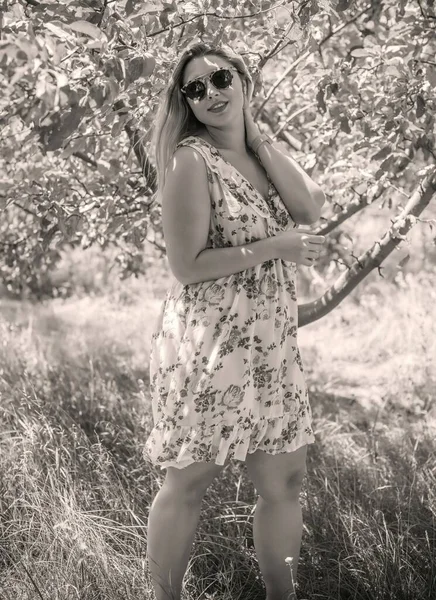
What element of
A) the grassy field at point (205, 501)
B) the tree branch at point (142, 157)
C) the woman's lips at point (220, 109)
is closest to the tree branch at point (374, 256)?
the grassy field at point (205, 501)

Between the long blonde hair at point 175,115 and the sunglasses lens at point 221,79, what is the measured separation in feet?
0.32

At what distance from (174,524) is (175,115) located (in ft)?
3.98

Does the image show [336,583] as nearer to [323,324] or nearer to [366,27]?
[366,27]

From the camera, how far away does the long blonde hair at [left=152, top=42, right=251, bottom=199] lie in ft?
7.52

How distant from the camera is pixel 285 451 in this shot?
7.38 ft

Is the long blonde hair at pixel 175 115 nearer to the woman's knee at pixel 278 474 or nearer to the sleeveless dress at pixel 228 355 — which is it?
the sleeveless dress at pixel 228 355

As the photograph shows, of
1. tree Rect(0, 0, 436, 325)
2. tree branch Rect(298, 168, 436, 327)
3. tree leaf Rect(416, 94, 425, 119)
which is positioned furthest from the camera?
tree branch Rect(298, 168, 436, 327)

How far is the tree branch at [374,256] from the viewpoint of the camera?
A: 300cm

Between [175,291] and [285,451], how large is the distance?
57 cm

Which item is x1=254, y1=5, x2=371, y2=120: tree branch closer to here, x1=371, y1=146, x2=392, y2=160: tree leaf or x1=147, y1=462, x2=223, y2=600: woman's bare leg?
x1=371, y1=146, x2=392, y2=160: tree leaf

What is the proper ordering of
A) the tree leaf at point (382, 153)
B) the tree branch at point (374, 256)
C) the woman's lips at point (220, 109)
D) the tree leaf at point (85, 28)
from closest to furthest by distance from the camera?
1. the tree leaf at point (85, 28)
2. the woman's lips at point (220, 109)
3. the tree leaf at point (382, 153)
4. the tree branch at point (374, 256)

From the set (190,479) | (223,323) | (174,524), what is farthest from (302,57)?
(174,524)

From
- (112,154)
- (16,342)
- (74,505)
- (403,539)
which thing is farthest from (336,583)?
(16,342)

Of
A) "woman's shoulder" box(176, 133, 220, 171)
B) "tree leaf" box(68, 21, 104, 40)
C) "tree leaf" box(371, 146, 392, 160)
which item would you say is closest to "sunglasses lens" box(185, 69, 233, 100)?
"woman's shoulder" box(176, 133, 220, 171)
